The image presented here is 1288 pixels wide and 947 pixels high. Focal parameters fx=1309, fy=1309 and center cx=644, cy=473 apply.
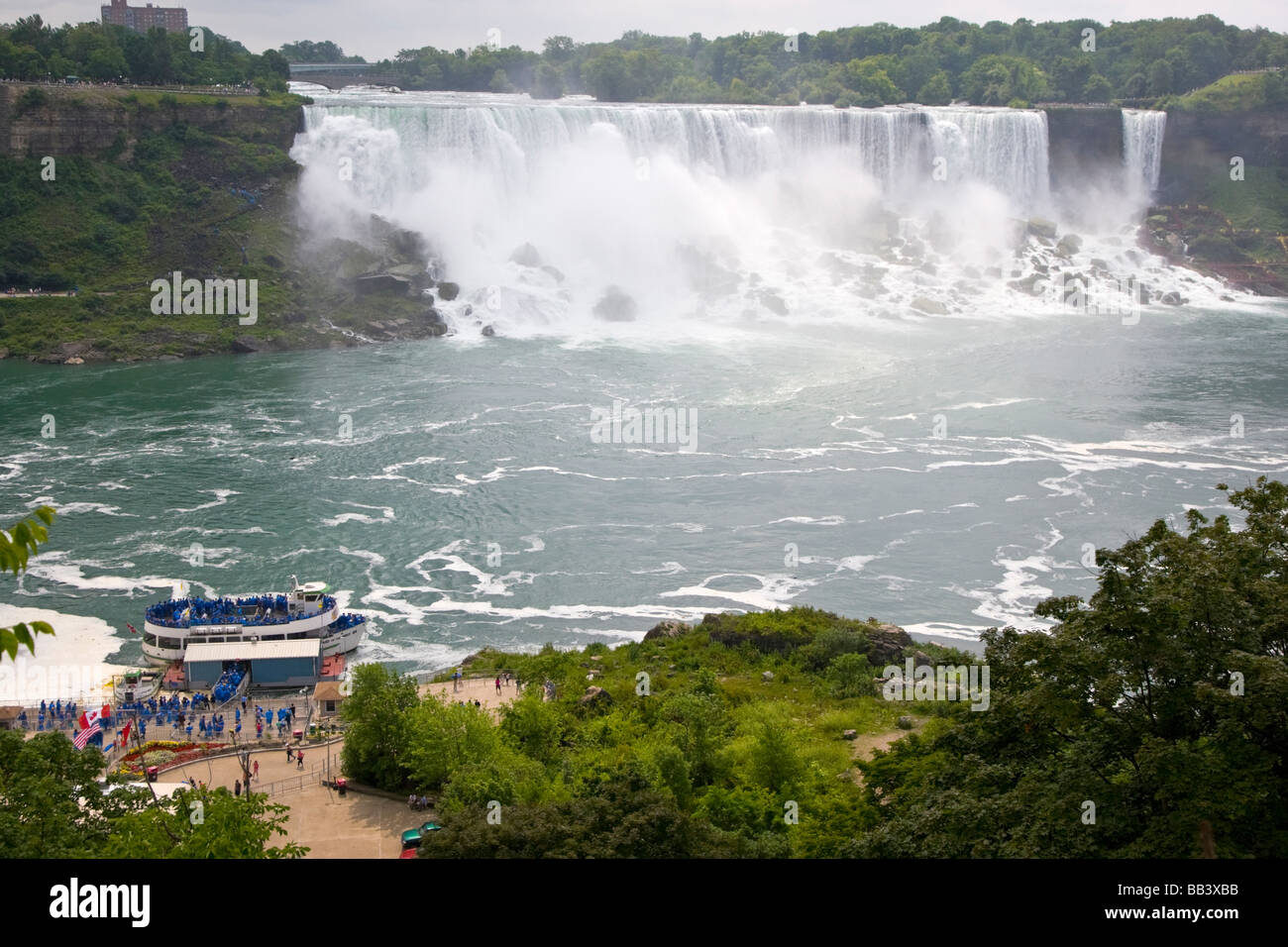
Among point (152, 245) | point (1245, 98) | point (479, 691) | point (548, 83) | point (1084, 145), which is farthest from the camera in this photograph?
point (548, 83)

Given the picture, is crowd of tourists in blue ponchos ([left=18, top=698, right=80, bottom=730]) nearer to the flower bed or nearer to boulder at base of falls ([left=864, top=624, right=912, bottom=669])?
the flower bed

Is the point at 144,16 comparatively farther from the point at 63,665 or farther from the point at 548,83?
the point at 63,665

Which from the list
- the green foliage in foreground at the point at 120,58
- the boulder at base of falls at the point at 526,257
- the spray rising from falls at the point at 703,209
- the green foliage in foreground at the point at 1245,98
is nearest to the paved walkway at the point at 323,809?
the spray rising from falls at the point at 703,209

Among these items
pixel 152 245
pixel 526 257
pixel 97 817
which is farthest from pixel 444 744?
pixel 152 245

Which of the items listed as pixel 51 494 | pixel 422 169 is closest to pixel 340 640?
pixel 51 494

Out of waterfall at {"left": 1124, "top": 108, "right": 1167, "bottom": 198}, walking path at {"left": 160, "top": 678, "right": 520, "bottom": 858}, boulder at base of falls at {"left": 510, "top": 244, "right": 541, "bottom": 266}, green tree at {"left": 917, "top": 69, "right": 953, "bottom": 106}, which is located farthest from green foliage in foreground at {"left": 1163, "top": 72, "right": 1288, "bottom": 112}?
walking path at {"left": 160, "top": 678, "right": 520, "bottom": 858}

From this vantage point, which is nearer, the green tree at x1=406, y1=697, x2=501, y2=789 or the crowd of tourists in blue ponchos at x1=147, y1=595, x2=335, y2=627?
the green tree at x1=406, y1=697, x2=501, y2=789
